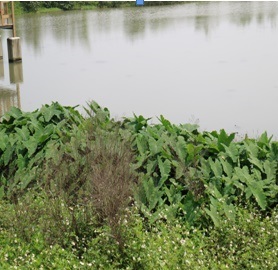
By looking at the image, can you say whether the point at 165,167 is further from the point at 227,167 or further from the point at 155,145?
the point at 227,167

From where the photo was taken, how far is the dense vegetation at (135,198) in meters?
5.00

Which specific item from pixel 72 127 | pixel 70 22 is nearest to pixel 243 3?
pixel 70 22

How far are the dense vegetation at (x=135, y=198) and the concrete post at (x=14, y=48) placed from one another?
14.8m

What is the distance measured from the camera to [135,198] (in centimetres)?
555

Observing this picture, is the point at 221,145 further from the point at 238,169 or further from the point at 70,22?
the point at 70,22

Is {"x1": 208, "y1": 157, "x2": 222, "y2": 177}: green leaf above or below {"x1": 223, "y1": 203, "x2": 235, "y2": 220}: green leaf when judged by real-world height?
above

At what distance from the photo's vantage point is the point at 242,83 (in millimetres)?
15609

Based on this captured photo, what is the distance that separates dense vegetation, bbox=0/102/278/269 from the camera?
500 cm

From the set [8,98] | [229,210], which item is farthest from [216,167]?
[8,98]

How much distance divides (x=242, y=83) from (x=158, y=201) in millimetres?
10339

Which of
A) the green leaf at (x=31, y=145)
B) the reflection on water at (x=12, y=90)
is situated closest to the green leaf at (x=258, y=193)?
the green leaf at (x=31, y=145)

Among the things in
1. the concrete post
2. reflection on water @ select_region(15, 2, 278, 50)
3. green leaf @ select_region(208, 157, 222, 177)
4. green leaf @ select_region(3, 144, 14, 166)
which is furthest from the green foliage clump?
reflection on water @ select_region(15, 2, 278, 50)

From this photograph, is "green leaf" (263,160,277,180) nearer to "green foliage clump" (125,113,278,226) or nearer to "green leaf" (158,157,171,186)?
"green foliage clump" (125,113,278,226)

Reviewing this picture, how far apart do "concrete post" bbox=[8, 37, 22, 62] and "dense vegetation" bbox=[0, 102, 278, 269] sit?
48.6 feet
